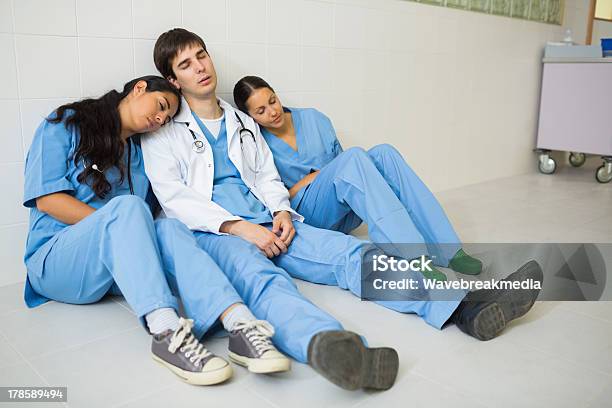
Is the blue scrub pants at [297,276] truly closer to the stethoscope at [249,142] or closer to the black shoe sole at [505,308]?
the black shoe sole at [505,308]

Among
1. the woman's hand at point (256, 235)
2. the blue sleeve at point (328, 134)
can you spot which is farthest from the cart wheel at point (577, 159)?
the woman's hand at point (256, 235)

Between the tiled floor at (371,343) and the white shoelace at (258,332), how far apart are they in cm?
8

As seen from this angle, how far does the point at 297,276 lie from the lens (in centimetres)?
204

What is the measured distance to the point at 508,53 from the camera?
388cm

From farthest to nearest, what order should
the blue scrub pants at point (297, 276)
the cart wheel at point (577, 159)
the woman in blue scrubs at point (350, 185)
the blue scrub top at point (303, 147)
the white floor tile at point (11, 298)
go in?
1. the cart wheel at point (577, 159)
2. the blue scrub top at point (303, 147)
3. the woman in blue scrubs at point (350, 185)
4. the white floor tile at point (11, 298)
5. the blue scrub pants at point (297, 276)

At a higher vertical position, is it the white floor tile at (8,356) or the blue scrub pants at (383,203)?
the blue scrub pants at (383,203)

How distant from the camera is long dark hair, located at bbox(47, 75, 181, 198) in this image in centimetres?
176

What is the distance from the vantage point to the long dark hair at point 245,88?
226cm

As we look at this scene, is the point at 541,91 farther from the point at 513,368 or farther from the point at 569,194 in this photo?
the point at 513,368

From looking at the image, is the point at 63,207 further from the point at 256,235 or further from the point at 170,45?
the point at 170,45

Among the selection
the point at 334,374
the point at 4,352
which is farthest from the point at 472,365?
the point at 4,352

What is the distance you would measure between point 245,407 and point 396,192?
3.36 ft

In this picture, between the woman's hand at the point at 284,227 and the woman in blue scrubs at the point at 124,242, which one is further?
the woman's hand at the point at 284,227

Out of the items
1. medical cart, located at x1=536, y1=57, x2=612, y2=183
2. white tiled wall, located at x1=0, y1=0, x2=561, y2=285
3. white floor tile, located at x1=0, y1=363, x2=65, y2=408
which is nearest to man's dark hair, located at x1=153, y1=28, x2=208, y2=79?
white tiled wall, located at x1=0, y1=0, x2=561, y2=285
